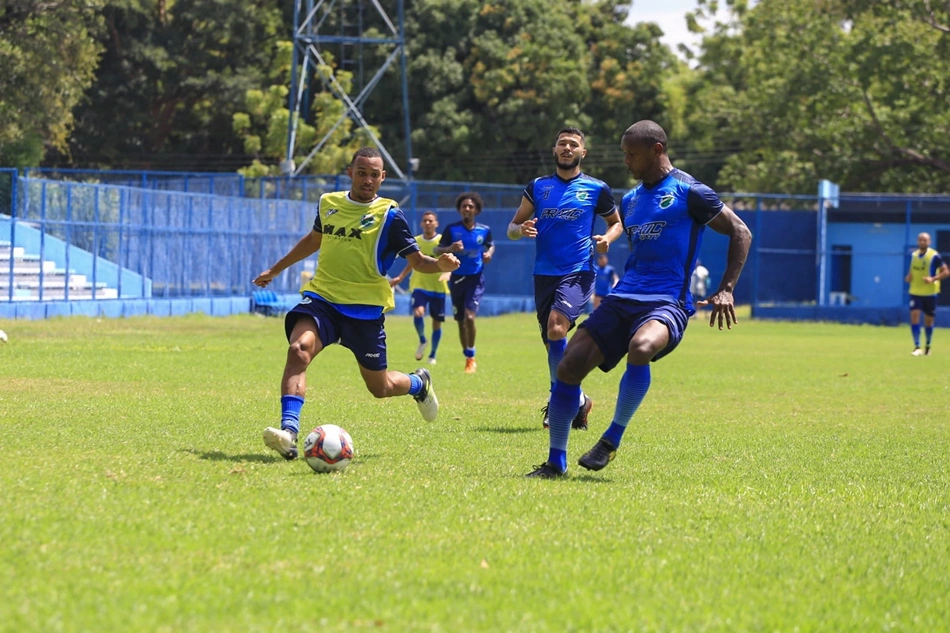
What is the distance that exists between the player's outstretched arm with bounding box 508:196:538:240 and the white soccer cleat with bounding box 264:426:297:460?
Result: 8.81 feet

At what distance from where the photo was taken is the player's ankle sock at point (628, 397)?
8.24 m

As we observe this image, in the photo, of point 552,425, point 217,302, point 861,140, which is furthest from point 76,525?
point 861,140

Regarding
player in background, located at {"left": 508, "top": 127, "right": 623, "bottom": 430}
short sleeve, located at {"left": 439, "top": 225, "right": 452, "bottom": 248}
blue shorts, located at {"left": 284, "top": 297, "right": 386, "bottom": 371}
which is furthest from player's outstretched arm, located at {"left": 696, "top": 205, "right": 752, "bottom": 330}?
short sleeve, located at {"left": 439, "top": 225, "right": 452, "bottom": 248}

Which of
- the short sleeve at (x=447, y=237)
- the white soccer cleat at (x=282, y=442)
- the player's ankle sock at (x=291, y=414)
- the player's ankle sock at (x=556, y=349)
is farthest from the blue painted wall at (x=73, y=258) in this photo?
the white soccer cleat at (x=282, y=442)

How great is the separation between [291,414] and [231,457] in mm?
450

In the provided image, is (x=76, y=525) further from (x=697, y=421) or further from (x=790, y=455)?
(x=697, y=421)

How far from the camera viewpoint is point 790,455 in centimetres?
996

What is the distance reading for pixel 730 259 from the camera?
841 centimetres

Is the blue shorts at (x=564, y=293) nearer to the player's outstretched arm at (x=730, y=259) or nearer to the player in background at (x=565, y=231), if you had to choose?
the player in background at (x=565, y=231)

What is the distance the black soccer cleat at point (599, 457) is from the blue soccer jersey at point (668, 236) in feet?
2.98

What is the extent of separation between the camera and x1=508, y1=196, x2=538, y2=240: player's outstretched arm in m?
10.5

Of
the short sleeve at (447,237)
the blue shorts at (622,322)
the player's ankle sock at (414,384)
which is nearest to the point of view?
the blue shorts at (622,322)

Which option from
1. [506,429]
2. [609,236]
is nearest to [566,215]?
[609,236]

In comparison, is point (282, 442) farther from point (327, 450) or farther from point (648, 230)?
point (648, 230)
